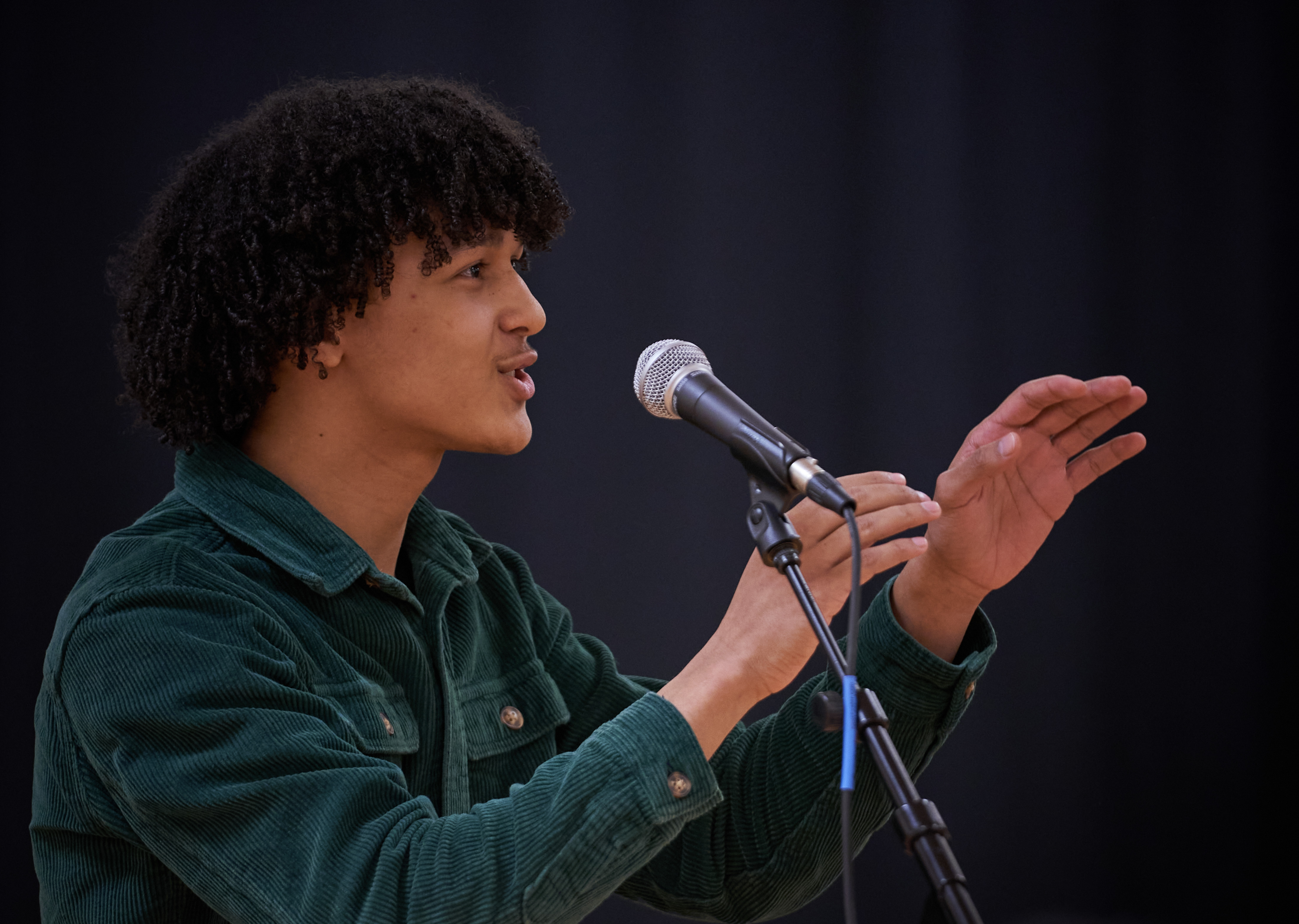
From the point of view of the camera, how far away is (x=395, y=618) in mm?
1329

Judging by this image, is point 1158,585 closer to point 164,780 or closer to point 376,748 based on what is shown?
point 376,748

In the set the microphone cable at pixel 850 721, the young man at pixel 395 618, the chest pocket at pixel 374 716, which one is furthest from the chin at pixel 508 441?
the microphone cable at pixel 850 721

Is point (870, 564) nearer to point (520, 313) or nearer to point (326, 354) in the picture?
point (520, 313)

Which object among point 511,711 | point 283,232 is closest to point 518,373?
point 283,232

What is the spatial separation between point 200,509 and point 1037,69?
2021 millimetres

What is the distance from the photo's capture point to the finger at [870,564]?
103 cm

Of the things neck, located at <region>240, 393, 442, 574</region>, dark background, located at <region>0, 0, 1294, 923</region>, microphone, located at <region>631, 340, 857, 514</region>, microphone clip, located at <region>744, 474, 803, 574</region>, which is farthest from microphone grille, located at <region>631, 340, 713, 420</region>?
dark background, located at <region>0, 0, 1294, 923</region>

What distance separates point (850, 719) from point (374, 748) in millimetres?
561

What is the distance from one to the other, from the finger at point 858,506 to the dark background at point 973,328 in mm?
1363

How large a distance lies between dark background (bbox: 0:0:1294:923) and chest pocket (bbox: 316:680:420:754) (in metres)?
1.10

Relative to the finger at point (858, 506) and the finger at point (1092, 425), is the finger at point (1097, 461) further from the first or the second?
the finger at point (858, 506)

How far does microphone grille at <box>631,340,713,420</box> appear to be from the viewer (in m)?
1.11

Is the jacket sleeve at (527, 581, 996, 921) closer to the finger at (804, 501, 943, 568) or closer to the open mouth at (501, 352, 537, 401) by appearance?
the finger at (804, 501, 943, 568)

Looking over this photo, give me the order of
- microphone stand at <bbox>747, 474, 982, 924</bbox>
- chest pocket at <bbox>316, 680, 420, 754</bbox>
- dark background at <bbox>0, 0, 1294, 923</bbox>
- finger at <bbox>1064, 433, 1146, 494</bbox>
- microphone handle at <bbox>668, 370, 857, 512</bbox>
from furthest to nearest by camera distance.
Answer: dark background at <bbox>0, 0, 1294, 923</bbox>
finger at <bbox>1064, 433, 1146, 494</bbox>
chest pocket at <bbox>316, 680, 420, 754</bbox>
microphone handle at <bbox>668, 370, 857, 512</bbox>
microphone stand at <bbox>747, 474, 982, 924</bbox>
